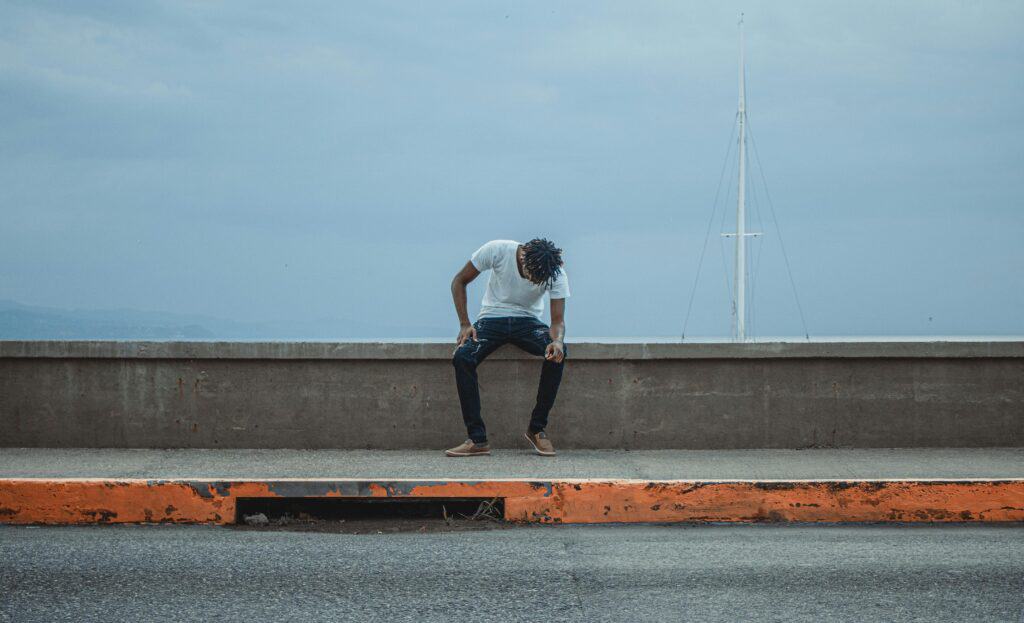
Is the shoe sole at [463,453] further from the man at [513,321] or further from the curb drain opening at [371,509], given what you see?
the curb drain opening at [371,509]

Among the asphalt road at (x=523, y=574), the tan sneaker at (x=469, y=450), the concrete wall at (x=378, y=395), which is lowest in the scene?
the asphalt road at (x=523, y=574)

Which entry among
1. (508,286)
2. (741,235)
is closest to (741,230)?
(741,235)

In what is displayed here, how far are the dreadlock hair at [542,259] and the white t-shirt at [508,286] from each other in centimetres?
10

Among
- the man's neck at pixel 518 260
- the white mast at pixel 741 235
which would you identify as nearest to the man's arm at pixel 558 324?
the man's neck at pixel 518 260

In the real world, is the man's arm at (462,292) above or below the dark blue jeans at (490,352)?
above

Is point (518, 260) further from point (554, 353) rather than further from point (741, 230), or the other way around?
point (741, 230)

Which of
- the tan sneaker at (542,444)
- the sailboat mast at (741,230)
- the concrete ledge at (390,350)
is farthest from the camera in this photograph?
the sailboat mast at (741,230)

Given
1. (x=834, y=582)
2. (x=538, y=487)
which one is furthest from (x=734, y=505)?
(x=834, y=582)

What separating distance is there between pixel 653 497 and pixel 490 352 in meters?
1.90

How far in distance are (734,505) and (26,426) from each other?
5.32 metres

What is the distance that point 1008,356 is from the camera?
320 inches

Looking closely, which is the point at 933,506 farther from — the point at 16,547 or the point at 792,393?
the point at 16,547

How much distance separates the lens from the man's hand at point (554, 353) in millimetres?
7477

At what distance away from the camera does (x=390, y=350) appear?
26.0 ft
